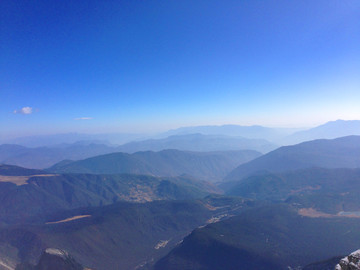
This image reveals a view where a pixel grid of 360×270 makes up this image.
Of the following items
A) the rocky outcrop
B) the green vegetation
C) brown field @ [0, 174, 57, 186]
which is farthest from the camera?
brown field @ [0, 174, 57, 186]

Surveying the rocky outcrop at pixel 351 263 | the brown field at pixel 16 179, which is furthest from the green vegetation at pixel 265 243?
the brown field at pixel 16 179

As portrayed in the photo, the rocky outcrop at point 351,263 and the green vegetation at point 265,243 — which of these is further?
the green vegetation at point 265,243

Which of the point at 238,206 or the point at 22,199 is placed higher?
the point at 22,199

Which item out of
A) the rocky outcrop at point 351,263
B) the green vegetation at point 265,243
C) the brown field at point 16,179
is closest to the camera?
the rocky outcrop at point 351,263

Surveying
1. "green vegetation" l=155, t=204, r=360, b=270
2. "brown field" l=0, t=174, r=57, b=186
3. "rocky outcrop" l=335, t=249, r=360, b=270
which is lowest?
"green vegetation" l=155, t=204, r=360, b=270

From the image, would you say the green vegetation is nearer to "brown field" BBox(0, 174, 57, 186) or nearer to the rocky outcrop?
the rocky outcrop

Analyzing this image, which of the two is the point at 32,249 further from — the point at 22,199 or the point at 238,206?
the point at 238,206

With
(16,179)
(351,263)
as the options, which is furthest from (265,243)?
(16,179)

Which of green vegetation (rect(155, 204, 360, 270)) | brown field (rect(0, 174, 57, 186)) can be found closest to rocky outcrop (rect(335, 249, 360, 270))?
green vegetation (rect(155, 204, 360, 270))

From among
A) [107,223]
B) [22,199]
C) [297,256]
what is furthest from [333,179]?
[22,199]

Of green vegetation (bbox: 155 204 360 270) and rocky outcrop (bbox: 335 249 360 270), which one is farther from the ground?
rocky outcrop (bbox: 335 249 360 270)

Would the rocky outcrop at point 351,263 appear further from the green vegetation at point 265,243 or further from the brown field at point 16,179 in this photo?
the brown field at point 16,179
